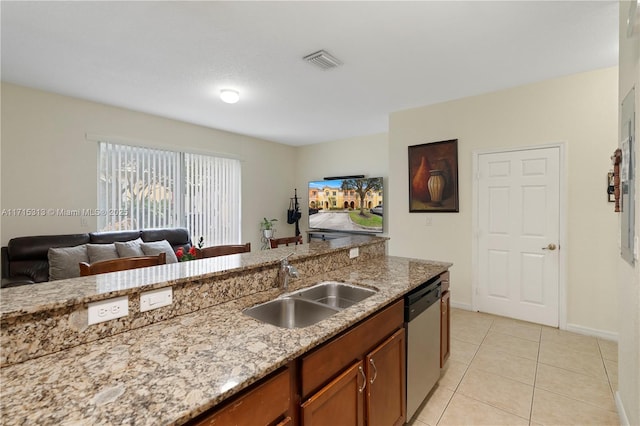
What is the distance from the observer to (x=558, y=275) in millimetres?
3236

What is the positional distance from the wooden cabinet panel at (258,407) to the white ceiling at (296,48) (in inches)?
88.9

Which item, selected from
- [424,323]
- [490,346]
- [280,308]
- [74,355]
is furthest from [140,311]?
[490,346]

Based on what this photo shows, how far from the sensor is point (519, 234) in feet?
11.3

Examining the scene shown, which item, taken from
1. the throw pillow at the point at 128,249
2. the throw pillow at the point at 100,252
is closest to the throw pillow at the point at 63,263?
the throw pillow at the point at 100,252

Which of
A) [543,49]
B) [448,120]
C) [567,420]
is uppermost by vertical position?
[543,49]

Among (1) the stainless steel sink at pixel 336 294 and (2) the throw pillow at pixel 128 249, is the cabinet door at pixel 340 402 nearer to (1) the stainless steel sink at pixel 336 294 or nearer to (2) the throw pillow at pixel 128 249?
(1) the stainless steel sink at pixel 336 294

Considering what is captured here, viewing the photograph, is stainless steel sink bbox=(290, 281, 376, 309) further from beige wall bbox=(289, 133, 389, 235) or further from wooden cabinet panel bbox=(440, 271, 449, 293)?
beige wall bbox=(289, 133, 389, 235)

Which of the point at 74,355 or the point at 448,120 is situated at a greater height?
the point at 448,120

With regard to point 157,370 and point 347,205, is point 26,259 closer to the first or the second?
point 157,370

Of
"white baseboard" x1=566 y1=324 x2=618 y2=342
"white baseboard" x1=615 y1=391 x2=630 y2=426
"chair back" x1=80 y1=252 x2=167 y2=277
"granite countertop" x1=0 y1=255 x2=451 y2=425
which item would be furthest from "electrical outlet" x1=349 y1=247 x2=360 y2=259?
"white baseboard" x1=566 y1=324 x2=618 y2=342

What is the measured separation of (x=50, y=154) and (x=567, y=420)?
5.51 m

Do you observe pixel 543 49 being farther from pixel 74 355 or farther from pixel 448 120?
pixel 74 355

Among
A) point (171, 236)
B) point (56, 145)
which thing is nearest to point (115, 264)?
point (171, 236)

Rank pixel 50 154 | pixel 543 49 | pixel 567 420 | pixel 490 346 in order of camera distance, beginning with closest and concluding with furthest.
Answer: pixel 567 420 → pixel 543 49 → pixel 490 346 → pixel 50 154
